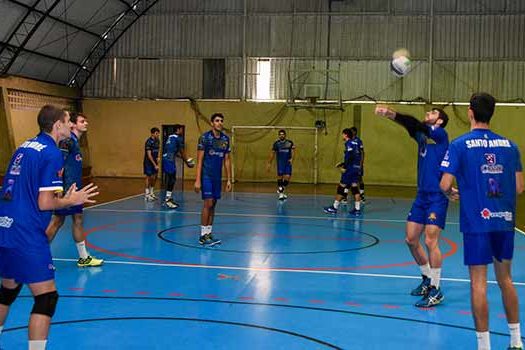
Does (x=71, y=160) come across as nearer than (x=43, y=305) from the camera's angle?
No

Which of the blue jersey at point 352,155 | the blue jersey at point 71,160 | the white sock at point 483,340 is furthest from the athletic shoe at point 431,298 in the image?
the blue jersey at point 352,155

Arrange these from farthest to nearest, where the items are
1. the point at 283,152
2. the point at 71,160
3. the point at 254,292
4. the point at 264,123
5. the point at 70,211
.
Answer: the point at 264,123 → the point at 283,152 → the point at 71,160 → the point at 70,211 → the point at 254,292

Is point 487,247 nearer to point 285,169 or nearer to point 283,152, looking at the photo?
point 285,169

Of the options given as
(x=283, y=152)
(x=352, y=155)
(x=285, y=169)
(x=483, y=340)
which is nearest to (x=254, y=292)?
(x=483, y=340)

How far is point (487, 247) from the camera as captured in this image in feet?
16.7

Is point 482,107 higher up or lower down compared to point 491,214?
higher up

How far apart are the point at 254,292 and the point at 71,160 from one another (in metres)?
3.39

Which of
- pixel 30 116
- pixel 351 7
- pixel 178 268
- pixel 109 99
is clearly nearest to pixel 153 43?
pixel 109 99

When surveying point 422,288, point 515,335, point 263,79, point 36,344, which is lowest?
point 422,288

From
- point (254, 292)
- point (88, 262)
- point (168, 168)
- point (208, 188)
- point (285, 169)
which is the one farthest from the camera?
point (285, 169)

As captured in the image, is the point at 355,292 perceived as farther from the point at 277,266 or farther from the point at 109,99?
the point at 109,99

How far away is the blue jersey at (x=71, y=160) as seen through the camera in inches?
346

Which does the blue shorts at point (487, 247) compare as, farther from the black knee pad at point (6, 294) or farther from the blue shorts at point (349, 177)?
the blue shorts at point (349, 177)

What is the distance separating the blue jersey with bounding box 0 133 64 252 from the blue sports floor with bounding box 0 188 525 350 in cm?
137
